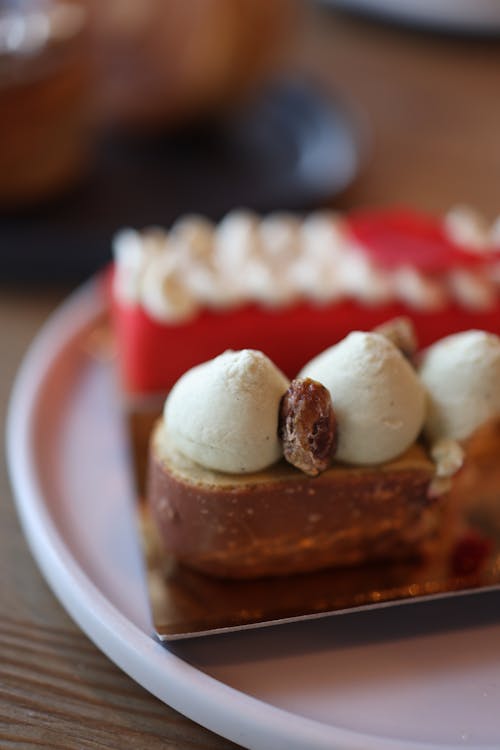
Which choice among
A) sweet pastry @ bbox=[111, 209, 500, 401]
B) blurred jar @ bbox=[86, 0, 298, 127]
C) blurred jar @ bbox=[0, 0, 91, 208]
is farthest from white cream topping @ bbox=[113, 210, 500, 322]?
blurred jar @ bbox=[86, 0, 298, 127]

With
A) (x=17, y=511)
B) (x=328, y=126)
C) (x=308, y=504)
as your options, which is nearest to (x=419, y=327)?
(x=308, y=504)

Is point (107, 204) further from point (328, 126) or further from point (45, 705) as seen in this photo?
point (45, 705)

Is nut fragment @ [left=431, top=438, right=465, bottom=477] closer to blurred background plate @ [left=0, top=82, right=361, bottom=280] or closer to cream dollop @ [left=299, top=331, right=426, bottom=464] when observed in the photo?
cream dollop @ [left=299, top=331, right=426, bottom=464]

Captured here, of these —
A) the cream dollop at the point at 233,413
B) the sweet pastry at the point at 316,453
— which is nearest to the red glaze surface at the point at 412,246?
the sweet pastry at the point at 316,453

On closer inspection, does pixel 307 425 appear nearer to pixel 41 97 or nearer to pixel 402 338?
pixel 402 338

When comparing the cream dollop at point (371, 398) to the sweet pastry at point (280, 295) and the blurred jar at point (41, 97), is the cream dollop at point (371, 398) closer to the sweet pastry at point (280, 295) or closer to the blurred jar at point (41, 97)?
the sweet pastry at point (280, 295)

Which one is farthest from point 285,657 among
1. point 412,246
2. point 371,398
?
point 412,246
